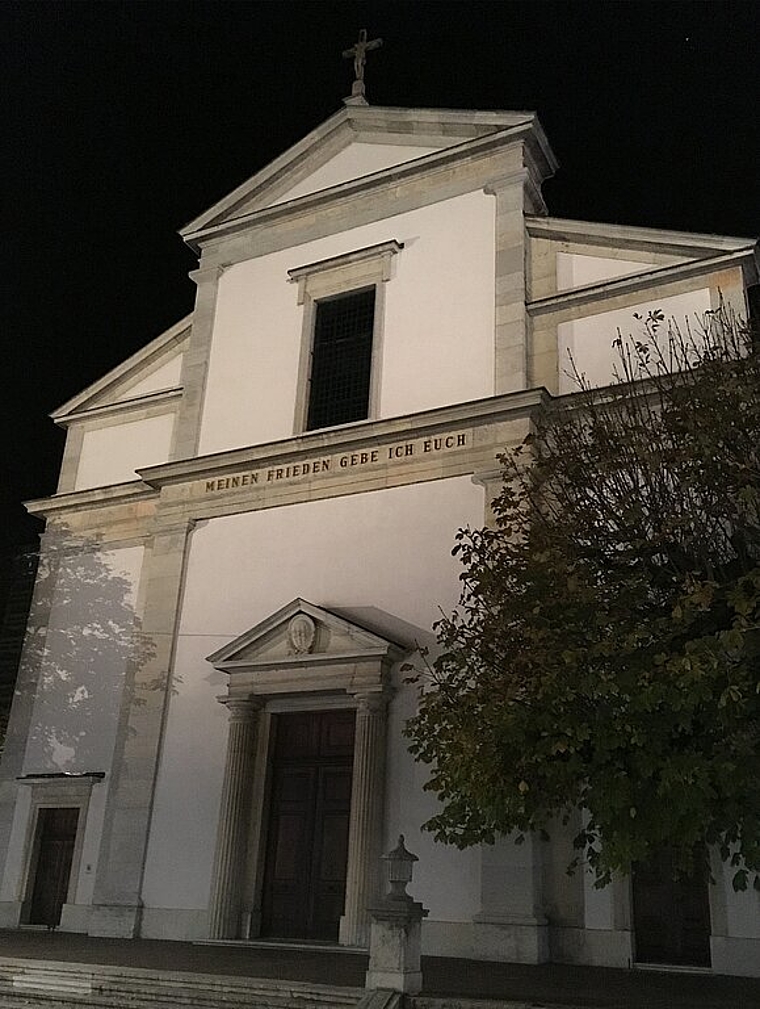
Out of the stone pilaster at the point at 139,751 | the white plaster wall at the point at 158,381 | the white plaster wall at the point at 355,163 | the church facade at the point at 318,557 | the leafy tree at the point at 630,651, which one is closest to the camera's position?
the leafy tree at the point at 630,651

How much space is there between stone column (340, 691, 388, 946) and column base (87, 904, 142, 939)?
3.55m

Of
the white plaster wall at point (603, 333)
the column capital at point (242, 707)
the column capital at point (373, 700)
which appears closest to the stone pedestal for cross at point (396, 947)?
the column capital at point (373, 700)

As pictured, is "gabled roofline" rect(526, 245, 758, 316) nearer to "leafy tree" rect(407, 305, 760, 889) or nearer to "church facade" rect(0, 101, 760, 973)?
"church facade" rect(0, 101, 760, 973)

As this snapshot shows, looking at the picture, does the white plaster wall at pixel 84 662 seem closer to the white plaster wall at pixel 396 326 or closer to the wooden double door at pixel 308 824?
the white plaster wall at pixel 396 326

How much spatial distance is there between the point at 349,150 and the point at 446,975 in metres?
14.8

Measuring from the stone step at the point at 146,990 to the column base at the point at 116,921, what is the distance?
4.36 m

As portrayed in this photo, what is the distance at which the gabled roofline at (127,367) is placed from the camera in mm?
Result: 20172

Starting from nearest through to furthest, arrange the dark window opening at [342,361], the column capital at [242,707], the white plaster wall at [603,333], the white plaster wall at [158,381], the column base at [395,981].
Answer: the column base at [395,981], the white plaster wall at [603,333], the column capital at [242,707], the dark window opening at [342,361], the white plaster wall at [158,381]

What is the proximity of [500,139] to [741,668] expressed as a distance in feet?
38.0

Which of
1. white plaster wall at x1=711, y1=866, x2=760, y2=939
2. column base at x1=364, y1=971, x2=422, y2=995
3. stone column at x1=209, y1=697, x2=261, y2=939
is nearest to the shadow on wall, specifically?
stone column at x1=209, y1=697, x2=261, y2=939

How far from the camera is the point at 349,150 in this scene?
19453mm

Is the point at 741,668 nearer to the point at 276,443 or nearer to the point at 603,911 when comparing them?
the point at 603,911

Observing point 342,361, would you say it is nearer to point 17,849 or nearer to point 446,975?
point 17,849

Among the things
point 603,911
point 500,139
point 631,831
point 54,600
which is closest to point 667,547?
point 631,831
